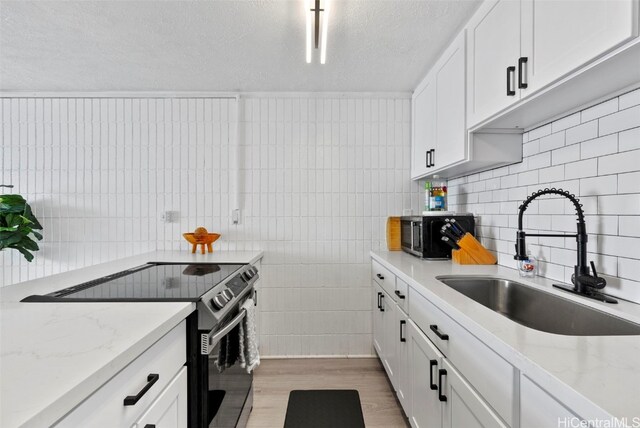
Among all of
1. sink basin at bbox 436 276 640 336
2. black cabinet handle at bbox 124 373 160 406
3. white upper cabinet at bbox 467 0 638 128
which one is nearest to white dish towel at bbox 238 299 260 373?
black cabinet handle at bbox 124 373 160 406

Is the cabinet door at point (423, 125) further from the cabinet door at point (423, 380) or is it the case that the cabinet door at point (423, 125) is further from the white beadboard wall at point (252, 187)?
the cabinet door at point (423, 380)

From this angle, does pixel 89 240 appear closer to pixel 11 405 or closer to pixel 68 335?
pixel 68 335

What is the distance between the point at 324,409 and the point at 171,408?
1.29m

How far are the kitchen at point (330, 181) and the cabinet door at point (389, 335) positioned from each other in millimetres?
42

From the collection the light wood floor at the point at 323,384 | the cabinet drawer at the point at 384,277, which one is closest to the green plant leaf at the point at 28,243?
the light wood floor at the point at 323,384

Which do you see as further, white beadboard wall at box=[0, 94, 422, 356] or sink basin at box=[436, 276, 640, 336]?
white beadboard wall at box=[0, 94, 422, 356]

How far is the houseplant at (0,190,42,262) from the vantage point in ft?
8.22

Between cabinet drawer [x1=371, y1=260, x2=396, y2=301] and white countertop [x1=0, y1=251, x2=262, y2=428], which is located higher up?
white countertop [x1=0, y1=251, x2=262, y2=428]

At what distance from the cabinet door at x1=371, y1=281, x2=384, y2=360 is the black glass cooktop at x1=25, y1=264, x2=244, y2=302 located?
115 cm

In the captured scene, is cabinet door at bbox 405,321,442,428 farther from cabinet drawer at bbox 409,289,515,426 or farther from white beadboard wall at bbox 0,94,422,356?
white beadboard wall at bbox 0,94,422,356

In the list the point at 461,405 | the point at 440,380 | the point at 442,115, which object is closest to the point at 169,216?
the point at 442,115

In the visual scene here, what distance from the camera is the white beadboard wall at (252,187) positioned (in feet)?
9.25

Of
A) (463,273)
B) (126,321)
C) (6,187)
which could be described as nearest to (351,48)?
(463,273)

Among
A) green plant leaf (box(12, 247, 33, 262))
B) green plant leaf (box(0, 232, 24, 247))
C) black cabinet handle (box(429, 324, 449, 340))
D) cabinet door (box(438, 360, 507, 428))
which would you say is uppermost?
green plant leaf (box(0, 232, 24, 247))
